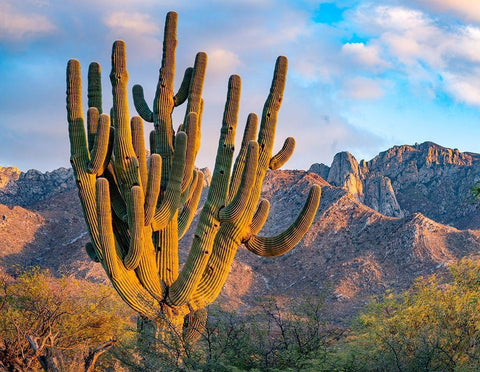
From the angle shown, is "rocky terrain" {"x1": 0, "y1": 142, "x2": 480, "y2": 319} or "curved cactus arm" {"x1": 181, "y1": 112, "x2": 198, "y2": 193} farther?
"rocky terrain" {"x1": 0, "y1": 142, "x2": 480, "y2": 319}

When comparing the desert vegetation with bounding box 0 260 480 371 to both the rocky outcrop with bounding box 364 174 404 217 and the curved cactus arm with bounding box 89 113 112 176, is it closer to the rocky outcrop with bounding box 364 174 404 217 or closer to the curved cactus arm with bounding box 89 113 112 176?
the curved cactus arm with bounding box 89 113 112 176

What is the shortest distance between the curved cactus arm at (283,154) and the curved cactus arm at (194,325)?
2.90 m

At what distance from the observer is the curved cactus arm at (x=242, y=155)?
11070mm

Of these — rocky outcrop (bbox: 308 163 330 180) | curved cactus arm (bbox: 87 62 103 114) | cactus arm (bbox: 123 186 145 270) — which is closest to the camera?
cactus arm (bbox: 123 186 145 270)

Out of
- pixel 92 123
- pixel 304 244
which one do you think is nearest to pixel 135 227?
pixel 92 123

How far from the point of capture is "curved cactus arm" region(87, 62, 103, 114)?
11453 millimetres

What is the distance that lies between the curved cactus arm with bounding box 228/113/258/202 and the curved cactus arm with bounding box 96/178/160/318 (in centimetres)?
212

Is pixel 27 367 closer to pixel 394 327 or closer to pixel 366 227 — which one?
pixel 394 327

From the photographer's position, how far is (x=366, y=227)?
4522 cm

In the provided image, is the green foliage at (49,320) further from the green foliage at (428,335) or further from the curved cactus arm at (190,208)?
the green foliage at (428,335)

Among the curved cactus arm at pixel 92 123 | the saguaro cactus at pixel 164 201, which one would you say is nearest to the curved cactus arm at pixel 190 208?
the saguaro cactus at pixel 164 201

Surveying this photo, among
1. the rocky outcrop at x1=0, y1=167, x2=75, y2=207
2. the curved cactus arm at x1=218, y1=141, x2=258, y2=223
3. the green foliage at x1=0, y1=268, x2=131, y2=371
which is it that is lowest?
the green foliage at x1=0, y1=268, x2=131, y2=371

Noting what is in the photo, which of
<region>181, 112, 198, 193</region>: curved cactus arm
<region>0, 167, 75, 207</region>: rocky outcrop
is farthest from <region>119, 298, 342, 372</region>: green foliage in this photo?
<region>0, 167, 75, 207</region>: rocky outcrop

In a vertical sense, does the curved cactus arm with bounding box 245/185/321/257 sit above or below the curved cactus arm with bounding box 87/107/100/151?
below
